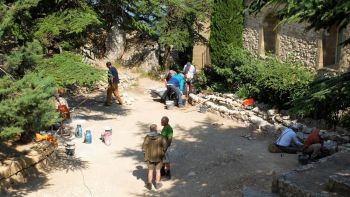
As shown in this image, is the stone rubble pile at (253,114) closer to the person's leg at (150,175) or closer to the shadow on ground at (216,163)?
the shadow on ground at (216,163)

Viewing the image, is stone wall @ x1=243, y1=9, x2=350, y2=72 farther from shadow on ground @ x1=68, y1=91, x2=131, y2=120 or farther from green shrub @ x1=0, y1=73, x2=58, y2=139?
green shrub @ x1=0, y1=73, x2=58, y2=139

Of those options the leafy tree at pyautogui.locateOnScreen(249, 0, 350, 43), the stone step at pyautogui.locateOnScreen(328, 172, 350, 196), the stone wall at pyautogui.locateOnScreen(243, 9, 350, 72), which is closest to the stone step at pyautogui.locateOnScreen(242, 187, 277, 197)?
the stone step at pyautogui.locateOnScreen(328, 172, 350, 196)

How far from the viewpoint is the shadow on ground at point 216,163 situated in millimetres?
9883

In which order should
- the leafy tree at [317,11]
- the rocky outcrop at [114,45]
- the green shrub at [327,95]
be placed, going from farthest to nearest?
the rocky outcrop at [114,45], the green shrub at [327,95], the leafy tree at [317,11]

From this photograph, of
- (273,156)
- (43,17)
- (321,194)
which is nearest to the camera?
(321,194)

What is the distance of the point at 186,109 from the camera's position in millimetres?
16438

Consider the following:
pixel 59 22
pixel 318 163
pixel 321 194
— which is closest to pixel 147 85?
pixel 59 22

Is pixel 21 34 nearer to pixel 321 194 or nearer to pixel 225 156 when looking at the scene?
pixel 225 156

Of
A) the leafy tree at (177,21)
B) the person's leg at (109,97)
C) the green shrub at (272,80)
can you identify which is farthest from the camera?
the leafy tree at (177,21)

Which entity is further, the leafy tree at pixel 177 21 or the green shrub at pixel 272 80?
the leafy tree at pixel 177 21

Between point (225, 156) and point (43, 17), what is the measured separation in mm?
6860

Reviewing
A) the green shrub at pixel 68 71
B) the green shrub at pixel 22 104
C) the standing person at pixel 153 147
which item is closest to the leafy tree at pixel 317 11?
the standing person at pixel 153 147

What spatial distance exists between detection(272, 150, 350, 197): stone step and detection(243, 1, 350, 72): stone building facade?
6.06m

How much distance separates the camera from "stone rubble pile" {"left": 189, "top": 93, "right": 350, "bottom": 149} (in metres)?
13.1
